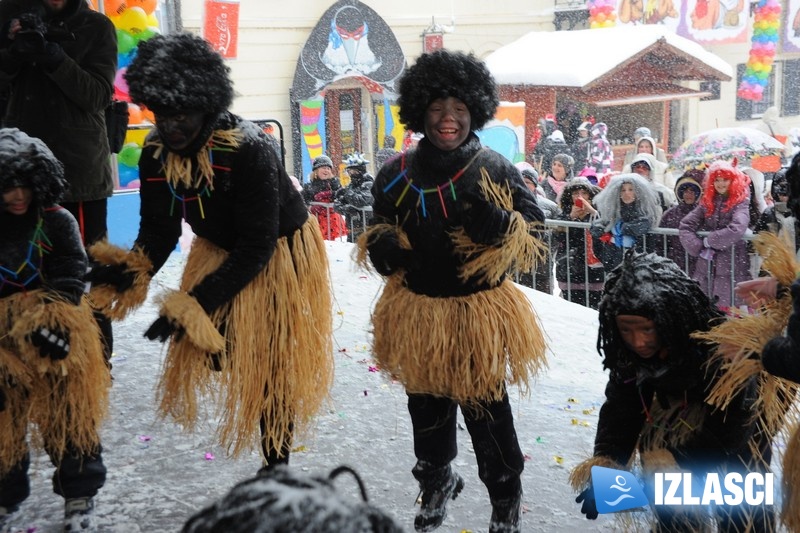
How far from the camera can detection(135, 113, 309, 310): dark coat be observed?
2607mm

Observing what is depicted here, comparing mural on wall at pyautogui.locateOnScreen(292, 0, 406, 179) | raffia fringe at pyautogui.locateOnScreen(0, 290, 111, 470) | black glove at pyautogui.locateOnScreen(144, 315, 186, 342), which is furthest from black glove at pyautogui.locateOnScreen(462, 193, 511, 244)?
mural on wall at pyautogui.locateOnScreen(292, 0, 406, 179)

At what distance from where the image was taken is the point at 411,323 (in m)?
2.75

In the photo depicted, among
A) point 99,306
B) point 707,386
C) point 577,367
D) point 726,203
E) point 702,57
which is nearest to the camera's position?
point 707,386

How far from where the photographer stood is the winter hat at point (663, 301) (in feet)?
7.61

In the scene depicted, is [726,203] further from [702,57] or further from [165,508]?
[702,57]

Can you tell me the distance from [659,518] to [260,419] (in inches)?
50.2

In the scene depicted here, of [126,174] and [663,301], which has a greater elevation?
[126,174]

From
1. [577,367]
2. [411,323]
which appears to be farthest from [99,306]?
[577,367]

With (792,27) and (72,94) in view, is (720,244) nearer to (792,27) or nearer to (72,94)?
(72,94)

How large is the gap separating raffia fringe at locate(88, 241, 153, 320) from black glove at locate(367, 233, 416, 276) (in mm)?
737

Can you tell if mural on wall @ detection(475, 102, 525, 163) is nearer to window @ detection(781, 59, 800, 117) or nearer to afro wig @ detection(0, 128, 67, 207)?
window @ detection(781, 59, 800, 117)

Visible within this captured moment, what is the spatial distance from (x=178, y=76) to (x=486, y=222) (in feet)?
3.26

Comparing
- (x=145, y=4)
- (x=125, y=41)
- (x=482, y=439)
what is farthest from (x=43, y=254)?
(x=145, y=4)

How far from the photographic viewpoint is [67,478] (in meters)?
2.75
